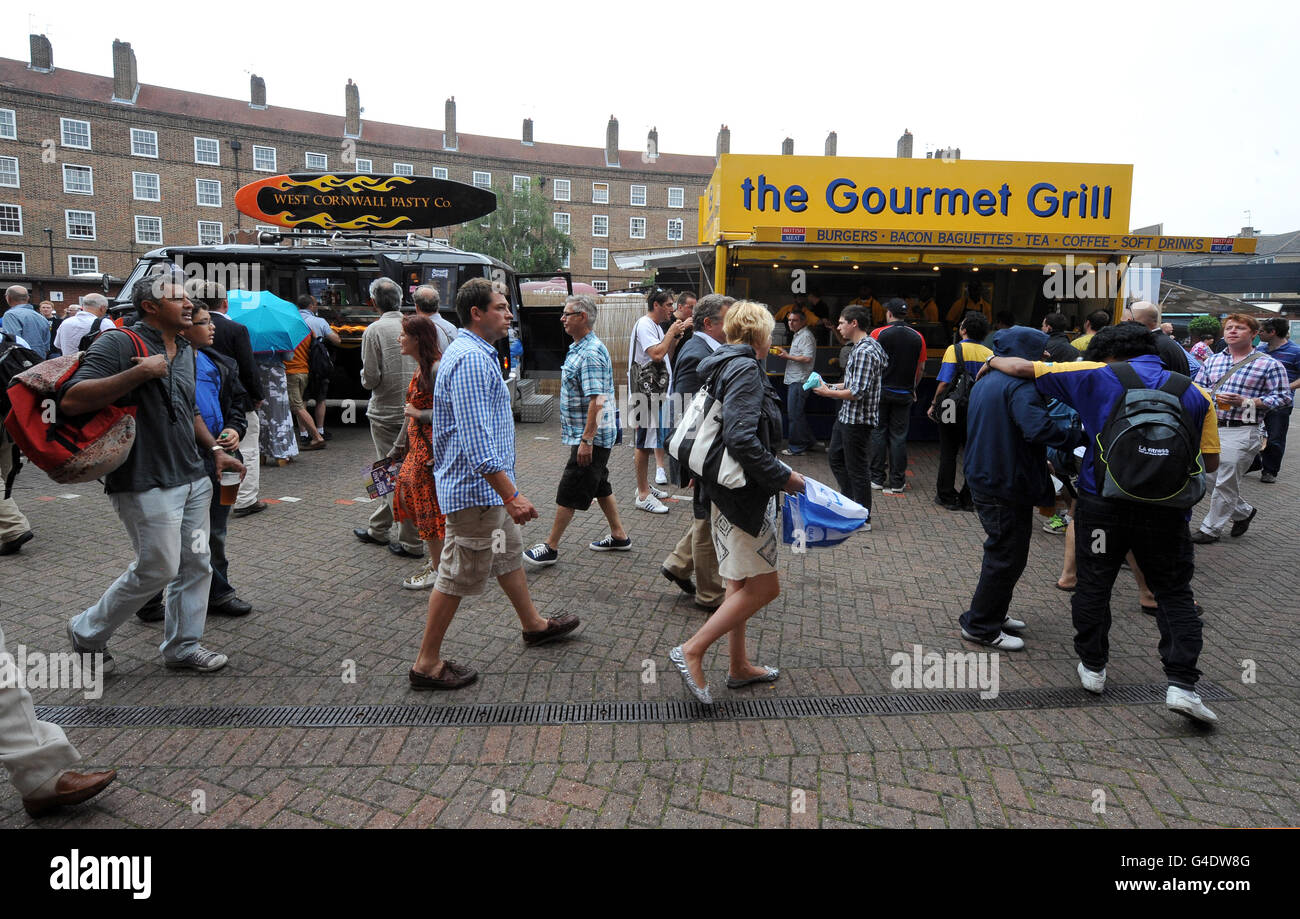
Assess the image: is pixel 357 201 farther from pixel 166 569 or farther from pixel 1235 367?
pixel 1235 367

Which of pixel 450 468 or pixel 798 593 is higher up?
pixel 450 468

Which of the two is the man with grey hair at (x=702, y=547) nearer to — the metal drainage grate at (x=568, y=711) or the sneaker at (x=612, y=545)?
the metal drainage grate at (x=568, y=711)

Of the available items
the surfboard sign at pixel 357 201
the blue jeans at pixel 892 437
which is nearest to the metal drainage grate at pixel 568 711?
the blue jeans at pixel 892 437

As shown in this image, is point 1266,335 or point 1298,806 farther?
point 1266,335

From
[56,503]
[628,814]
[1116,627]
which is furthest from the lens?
[56,503]

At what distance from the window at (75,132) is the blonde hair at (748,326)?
48638mm

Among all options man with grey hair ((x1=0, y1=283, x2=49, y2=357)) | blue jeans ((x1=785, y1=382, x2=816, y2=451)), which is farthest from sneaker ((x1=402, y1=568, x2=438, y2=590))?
man with grey hair ((x1=0, y1=283, x2=49, y2=357))

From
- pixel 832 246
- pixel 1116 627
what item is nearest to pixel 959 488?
pixel 832 246

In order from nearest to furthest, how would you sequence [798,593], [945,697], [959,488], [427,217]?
[945,697]
[798,593]
[959,488]
[427,217]

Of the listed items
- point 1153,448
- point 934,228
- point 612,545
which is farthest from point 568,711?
point 934,228

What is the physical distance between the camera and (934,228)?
1055 cm

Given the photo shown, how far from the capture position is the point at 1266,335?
766cm

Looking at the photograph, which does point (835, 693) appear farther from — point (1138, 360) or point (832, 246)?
point (832, 246)

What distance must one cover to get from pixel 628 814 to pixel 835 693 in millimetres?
1358
